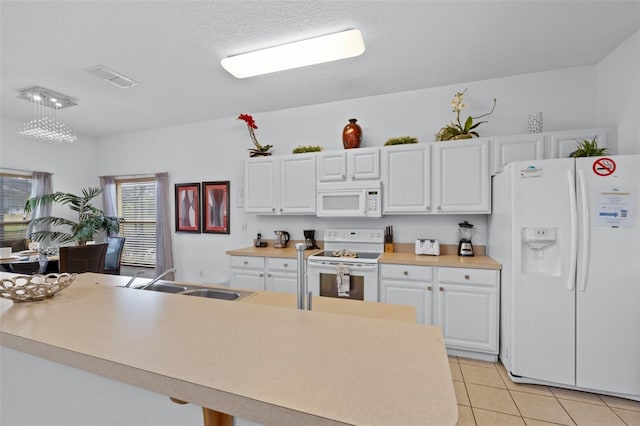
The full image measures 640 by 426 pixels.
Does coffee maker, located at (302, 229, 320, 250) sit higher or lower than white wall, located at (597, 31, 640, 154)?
lower

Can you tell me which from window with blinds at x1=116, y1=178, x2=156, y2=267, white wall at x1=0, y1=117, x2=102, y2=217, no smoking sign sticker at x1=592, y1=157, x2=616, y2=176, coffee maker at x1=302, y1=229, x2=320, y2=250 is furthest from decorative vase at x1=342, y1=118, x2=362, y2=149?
white wall at x1=0, y1=117, x2=102, y2=217

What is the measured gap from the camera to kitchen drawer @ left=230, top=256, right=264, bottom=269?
3312 mm

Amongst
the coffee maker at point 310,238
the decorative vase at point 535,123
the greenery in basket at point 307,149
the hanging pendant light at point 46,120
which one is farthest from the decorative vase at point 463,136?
the hanging pendant light at point 46,120

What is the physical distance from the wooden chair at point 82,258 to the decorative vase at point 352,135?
320 cm

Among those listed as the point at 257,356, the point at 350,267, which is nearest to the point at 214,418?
the point at 257,356

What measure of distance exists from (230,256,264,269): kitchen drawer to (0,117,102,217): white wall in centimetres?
346

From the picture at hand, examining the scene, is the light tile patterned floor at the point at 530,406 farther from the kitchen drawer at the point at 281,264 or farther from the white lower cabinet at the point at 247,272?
the white lower cabinet at the point at 247,272

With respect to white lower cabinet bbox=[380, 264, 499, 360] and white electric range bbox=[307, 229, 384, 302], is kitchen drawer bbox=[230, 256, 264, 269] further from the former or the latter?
white lower cabinet bbox=[380, 264, 499, 360]

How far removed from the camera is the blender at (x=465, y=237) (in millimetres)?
2920

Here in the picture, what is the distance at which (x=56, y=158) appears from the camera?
463 cm

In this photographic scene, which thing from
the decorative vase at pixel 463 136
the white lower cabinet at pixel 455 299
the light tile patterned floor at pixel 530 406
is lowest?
the light tile patterned floor at pixel 530 406

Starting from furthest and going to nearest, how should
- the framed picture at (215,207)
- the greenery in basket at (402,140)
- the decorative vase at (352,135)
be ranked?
the framed picture at (215,207) → the decorative vase at (352,135) → the greenery in basket at (402,140)

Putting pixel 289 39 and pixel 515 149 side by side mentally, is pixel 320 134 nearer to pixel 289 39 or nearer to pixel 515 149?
pixel 289 39

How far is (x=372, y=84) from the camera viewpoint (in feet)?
10.2
